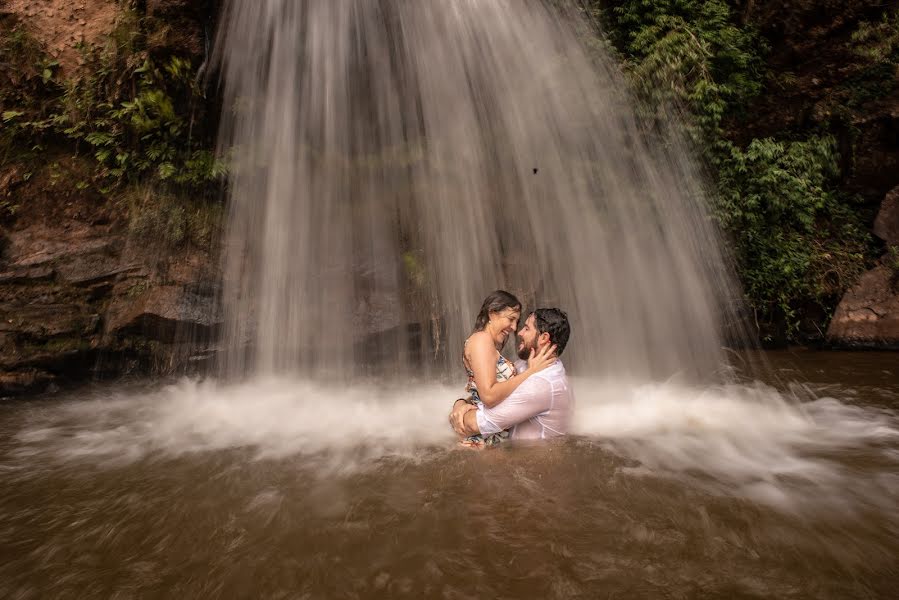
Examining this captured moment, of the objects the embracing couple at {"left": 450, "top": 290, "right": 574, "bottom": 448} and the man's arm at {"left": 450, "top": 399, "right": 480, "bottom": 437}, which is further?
the man's arm at {"left": 450, "top": 399, "right": 480, "bottom": 437}

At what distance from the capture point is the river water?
87.3 inches

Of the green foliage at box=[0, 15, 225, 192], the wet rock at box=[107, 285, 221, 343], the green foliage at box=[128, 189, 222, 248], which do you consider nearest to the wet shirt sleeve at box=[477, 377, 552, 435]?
the wet rock at box=[107, 285, 221, 343]

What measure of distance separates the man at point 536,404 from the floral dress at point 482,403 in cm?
7

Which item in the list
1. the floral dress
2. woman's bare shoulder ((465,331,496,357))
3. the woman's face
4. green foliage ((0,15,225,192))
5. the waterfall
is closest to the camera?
the floral dress

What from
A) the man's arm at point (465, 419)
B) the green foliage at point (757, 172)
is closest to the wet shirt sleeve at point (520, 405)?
the man's arm at point (465, 419)

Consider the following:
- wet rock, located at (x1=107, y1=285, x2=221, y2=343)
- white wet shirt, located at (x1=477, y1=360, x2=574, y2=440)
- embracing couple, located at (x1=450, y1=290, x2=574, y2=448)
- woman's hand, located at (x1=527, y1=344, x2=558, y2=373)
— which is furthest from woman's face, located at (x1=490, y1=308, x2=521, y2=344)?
wet rock, located at (x1=107, y1=285, x2=221, y2=343)

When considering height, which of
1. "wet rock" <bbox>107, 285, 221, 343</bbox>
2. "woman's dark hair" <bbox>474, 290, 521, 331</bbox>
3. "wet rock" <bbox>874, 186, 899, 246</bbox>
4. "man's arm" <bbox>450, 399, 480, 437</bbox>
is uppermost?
"wet rock" <bbox>874, 186, 899, 246</bbox>

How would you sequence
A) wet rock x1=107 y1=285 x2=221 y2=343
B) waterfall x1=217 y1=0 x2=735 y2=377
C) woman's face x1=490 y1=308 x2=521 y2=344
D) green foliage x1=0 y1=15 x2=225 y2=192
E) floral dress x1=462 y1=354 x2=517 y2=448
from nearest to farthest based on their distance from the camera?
floral dress x1=462 y1=354 x2=517 y2=448, woman's face x1=490 y1=308 x2=521 y2=344, wet rock x1=107 y1=285 x2=221 y2=343, green foliage x1=0 y1=15 x2=225 y2=192, waterfall x1=217 y1=0 x2=735 y2=377

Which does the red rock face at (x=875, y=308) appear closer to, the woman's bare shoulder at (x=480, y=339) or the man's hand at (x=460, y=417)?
the woman's bare shoulder at (x=480, y=339)

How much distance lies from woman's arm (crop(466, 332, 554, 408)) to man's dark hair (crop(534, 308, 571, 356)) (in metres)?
0.11

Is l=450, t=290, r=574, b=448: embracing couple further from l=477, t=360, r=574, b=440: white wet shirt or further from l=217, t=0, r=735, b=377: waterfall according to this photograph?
l=217, t=0, r=735, b=377: waterfall

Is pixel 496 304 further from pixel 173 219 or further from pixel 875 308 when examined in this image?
pixel 875 308

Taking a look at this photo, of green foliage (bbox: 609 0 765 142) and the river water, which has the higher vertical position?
green foliage (bbox: 609 0 765 142)

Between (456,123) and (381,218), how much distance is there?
7.27 ft
